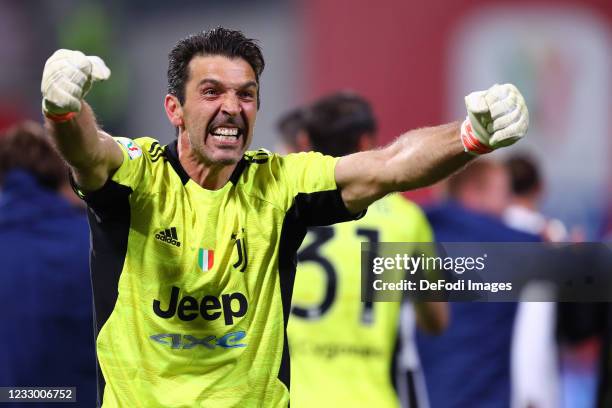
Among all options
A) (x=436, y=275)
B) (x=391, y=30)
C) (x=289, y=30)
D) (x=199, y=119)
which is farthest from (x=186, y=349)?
(x=289, y=30)

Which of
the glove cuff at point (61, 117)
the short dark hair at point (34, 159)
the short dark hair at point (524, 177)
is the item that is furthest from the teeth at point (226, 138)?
the short dark hair at point (524, 177)

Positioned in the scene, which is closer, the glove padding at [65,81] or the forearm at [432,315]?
the glove padding at [65,81]

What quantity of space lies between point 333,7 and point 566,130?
4203mm

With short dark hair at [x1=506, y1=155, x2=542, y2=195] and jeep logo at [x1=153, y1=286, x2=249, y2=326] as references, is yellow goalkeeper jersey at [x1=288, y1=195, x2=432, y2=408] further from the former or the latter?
short dark hair at [x1=506, y1=155, x2=542, y2=195]

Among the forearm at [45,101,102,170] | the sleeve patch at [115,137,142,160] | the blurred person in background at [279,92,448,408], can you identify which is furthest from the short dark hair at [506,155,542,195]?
the forearm at [45,101,102,170]

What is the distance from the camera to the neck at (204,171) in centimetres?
445

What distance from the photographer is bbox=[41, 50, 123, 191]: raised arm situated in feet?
12.5

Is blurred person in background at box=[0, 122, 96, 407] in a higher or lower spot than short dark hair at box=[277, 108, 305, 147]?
lower

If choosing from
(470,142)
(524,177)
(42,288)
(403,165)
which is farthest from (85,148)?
(524,177)

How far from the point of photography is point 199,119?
4375 millimetres

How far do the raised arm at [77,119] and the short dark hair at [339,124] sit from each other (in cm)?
232

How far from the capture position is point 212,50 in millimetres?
4453

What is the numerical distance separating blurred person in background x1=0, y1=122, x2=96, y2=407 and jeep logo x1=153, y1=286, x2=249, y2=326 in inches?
81.8

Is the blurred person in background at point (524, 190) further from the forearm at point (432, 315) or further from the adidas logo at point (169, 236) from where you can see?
the adidas logo at point (169, 236)
